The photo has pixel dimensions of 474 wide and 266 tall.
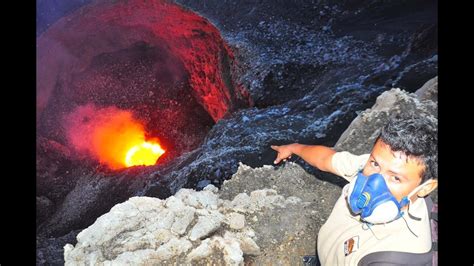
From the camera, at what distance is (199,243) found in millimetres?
2043

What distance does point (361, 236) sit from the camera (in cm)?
174

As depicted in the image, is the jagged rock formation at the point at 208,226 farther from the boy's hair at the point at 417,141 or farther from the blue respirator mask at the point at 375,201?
the boy's hair at the point at 417,141

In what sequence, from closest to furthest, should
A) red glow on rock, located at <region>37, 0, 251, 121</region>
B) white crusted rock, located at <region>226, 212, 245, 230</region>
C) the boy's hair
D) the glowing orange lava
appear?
the boy's hair, white crusted rock, located at <region>226, 212, 245, 230</region>, red glow on rock, located at <region>37, 0, 251, 121</region>, the glowing orange lava

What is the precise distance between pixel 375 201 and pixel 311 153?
2.39 feet

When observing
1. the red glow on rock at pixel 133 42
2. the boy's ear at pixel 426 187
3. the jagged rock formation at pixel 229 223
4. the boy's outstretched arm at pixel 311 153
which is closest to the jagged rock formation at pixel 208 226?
the jagged rock formation at pixel 229 223

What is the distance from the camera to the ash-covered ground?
9.16 feet

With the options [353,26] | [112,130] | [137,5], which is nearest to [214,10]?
[137,5]

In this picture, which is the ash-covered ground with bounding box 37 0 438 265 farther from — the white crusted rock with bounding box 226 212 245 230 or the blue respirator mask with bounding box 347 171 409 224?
the blue respirator mask with bounding box 347 171 409 224

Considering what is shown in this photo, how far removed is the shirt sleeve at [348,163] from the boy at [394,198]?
0.14 meters

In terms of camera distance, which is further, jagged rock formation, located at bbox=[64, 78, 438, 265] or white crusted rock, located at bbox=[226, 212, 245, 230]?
white crusted rock, located at bbox=[226, 212, 245, 230]

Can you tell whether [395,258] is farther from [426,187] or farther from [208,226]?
[208,226]

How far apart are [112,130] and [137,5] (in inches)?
75.5

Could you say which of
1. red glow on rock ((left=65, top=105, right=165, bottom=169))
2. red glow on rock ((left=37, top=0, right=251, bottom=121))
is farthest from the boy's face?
red glow on rock ((left=65, top=105, right=165, bottom=169))
